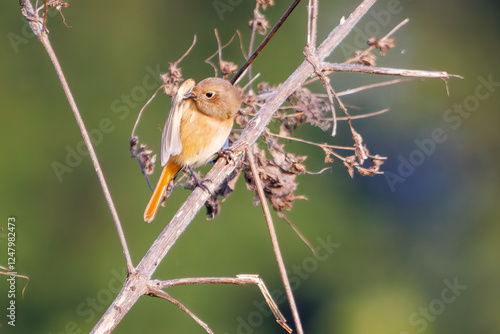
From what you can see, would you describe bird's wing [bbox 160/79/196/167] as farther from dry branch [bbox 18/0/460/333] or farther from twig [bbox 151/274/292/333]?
twig [bbox 151/274/292/333]

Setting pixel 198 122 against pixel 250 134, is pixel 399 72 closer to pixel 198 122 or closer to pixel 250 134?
pixel 250 134

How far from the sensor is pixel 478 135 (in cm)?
997

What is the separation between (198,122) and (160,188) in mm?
361

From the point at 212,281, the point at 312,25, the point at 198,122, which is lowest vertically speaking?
the point at 212,281

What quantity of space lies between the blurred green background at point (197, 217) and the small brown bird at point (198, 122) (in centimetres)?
252

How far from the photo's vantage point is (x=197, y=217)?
5566mm

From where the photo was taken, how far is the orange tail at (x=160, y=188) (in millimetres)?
2443

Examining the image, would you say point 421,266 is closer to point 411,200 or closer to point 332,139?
point 411,200

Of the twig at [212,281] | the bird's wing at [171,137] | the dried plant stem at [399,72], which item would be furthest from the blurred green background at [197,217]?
the twig at [212,281]

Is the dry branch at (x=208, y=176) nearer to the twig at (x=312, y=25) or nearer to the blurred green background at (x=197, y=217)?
the twig at (x=312, y=25)

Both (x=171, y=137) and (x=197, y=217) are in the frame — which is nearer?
(x=171, y=137)

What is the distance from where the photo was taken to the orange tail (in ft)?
8.02

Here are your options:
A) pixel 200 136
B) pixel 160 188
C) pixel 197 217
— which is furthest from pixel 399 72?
pixel 197 217

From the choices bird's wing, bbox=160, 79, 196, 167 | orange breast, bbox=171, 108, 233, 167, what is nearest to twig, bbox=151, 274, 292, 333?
bird's wing, bbox=160, 79, 196, 167
